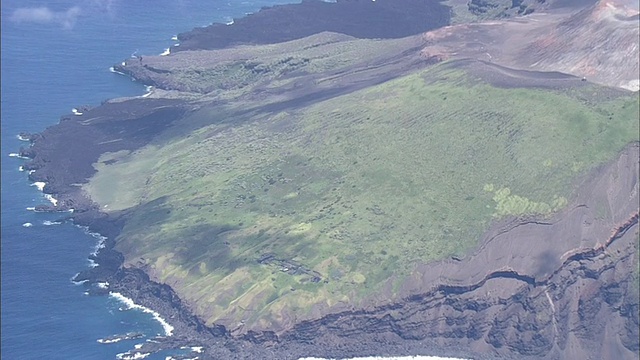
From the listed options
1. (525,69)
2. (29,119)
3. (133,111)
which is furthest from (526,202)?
(29,119)

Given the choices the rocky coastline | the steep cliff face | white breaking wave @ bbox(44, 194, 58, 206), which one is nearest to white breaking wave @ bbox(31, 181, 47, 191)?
white breaking wave @ bbox(44, 194, 58, 206)

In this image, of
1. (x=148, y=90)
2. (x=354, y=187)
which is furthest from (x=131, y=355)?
(x=148, y=90)

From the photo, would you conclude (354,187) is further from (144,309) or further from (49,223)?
(49,223)

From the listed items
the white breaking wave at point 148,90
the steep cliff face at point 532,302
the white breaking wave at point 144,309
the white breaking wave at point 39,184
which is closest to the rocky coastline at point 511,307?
the steep cliff face at point 532,302

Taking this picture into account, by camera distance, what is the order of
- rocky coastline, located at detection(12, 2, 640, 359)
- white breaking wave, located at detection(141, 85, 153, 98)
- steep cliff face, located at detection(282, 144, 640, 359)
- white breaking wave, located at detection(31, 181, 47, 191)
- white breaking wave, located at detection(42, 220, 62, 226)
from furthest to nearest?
white breaking wave, located at detection(141, 85, 153, 98) < white breaking wave, located at detection(31, 181, 47, 191) < white breaking wave, located at detection(42, 220, 62, 226) < steep cliff face, located at detection(282, 144, 640, 359) < rocky coastline, located at detection(12, 2, 640, 359)

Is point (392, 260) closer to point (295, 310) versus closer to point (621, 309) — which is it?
point (295, 310)

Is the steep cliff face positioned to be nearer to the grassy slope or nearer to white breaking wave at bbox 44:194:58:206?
the grassy slope
